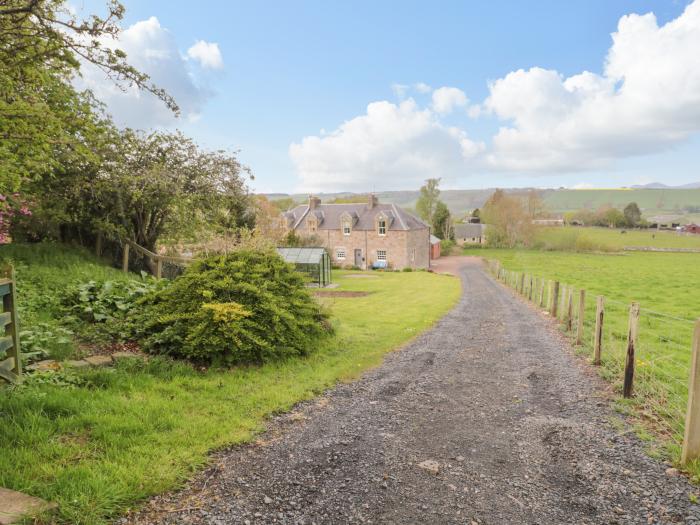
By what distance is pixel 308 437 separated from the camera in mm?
5359

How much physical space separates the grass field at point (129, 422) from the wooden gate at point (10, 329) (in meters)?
0.25

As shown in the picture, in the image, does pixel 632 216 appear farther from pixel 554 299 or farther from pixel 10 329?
pixel 10 329

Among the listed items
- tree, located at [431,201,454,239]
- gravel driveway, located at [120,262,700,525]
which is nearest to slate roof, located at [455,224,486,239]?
tree, located at [431,201,454,239]

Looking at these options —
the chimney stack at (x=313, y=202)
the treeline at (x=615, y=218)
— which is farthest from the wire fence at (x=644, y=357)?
the treeline at (x=615, y=218)

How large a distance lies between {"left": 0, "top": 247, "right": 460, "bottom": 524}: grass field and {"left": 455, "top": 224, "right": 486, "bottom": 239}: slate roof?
257 feet

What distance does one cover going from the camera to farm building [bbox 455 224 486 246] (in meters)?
82.7

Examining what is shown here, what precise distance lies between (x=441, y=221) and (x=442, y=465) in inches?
3014

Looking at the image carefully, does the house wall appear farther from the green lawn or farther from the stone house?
the green lawn

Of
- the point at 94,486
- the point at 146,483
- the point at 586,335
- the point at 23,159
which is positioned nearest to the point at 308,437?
the point at 146,483

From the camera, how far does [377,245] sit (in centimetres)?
4875

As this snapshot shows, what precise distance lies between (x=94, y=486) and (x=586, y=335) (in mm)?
12396

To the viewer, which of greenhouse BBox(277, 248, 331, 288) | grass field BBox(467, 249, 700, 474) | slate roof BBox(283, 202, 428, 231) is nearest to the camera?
grass field BBox(467, 249, 700, 474)

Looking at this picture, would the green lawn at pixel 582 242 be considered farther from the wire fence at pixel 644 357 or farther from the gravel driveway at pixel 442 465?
the gravel driveway at pixel 442 465

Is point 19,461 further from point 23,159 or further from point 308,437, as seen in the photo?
point 23,159
